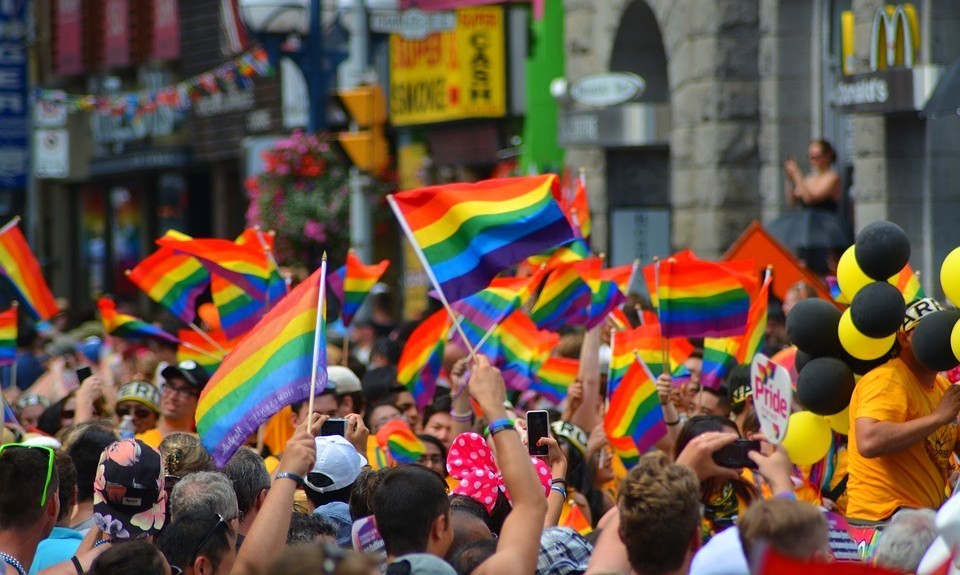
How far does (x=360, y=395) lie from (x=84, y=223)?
33.0m

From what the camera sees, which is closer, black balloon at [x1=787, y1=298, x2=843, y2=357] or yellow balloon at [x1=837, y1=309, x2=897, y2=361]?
yellow balloon at [x1=837, y1=309, x2=897, y2=361]

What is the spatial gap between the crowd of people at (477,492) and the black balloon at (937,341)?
0.12 meters

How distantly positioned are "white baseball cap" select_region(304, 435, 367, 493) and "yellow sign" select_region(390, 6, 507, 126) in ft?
52.1

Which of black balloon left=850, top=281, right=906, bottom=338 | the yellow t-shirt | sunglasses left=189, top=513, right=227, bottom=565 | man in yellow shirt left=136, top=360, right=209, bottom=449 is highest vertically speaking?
black balloon left=850, top=281, right=906, bottom=338

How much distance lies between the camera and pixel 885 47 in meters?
12.4

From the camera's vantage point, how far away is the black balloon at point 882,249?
693 cm

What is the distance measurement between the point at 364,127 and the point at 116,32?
22.6 m

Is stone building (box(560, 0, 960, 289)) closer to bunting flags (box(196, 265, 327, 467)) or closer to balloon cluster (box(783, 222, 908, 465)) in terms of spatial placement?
balloon cluster (box(783, 222, 908, 465))

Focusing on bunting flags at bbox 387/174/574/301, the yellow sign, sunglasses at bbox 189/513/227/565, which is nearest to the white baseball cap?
sunglasses at bbox 189/513/227/565

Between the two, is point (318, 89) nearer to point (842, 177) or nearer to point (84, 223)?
point (842, 177)

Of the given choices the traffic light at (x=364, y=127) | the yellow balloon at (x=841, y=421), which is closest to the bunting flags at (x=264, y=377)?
the yellow balloon at (x=841, y=421)

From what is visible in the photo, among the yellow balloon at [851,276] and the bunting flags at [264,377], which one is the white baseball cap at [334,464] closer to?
the bunting flags at [264,377]

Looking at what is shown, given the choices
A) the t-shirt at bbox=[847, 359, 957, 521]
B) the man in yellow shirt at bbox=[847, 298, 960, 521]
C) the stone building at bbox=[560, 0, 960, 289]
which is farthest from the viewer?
the stone building at bbox=[560, 0, 960, 289]

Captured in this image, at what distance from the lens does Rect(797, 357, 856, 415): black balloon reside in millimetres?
7098
